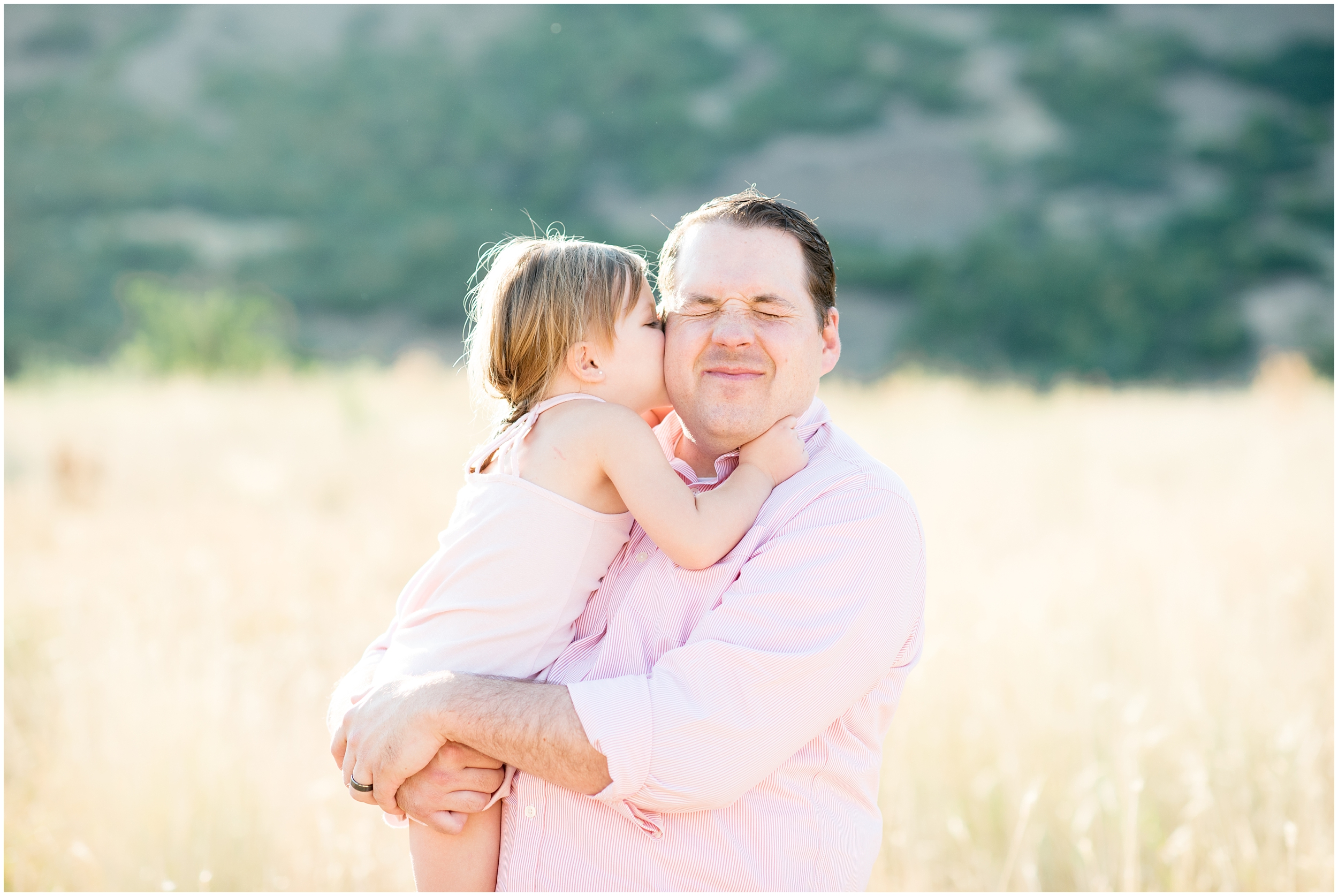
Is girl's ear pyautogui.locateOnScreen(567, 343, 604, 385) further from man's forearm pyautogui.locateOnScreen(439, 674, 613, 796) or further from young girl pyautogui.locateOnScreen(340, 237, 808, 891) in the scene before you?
man's forearm pyautogui.locateOnScreen(439, 674, 613, 796)

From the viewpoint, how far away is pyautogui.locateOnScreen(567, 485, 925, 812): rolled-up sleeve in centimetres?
166

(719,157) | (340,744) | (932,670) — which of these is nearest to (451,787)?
(340,744)

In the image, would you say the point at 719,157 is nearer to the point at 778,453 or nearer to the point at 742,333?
the point at 742,333

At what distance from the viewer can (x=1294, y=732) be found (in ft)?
10.7

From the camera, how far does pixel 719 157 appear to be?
29969 mm

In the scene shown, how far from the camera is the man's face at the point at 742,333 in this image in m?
2.08

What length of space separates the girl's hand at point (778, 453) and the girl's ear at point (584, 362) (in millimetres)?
335

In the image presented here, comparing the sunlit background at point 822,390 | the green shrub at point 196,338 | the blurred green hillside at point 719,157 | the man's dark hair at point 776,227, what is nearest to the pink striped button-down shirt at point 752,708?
the man's dark hair at point 776,227

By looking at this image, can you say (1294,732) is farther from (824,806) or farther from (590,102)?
(590,102)

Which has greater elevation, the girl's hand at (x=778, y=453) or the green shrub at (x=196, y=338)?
the girl's hand at (x=778, y=453)

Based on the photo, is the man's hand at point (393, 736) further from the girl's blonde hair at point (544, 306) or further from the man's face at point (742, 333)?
the man's face at point (742, 333)

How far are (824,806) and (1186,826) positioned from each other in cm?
182

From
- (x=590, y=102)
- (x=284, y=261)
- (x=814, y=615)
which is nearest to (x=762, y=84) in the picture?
(x=590, y=102)

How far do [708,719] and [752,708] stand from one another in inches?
2.9
